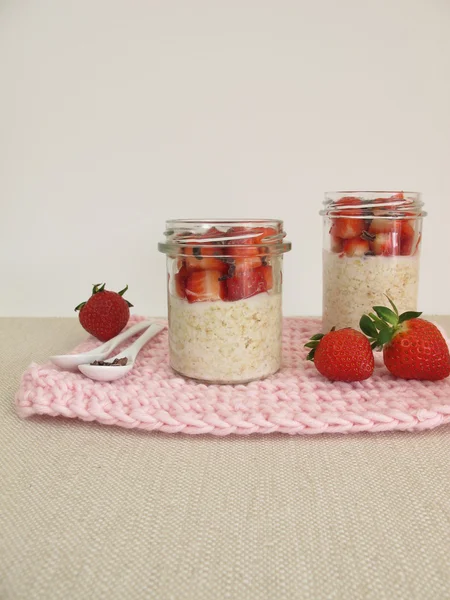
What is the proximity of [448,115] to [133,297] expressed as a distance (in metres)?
0.89

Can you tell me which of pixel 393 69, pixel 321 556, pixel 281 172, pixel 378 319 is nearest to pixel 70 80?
pixel 281 172

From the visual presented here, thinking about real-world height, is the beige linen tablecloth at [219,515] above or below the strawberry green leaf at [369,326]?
below

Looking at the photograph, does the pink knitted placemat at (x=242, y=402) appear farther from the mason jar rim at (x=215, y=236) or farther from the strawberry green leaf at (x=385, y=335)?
the mason jar rim at (x=215, y=236)

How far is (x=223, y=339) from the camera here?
0.75 metres

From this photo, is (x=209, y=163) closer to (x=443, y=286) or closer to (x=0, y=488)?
(x=443, y=286)

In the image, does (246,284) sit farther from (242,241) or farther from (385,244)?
(385,244)

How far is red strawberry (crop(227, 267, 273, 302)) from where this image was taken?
2.44ft

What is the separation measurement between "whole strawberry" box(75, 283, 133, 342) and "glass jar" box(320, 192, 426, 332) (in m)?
0.36

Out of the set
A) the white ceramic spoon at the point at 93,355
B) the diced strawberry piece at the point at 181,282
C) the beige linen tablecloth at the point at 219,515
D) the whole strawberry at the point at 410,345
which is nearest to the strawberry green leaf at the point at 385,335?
the whole strawberry at the point at 410,345

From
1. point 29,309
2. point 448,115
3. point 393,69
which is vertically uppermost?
point 393,69

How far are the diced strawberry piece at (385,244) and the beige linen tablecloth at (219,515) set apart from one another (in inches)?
12.1

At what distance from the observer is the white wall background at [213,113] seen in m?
1.31

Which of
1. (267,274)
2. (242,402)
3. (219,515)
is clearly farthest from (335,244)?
(219,515)

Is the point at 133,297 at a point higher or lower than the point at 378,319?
lower
